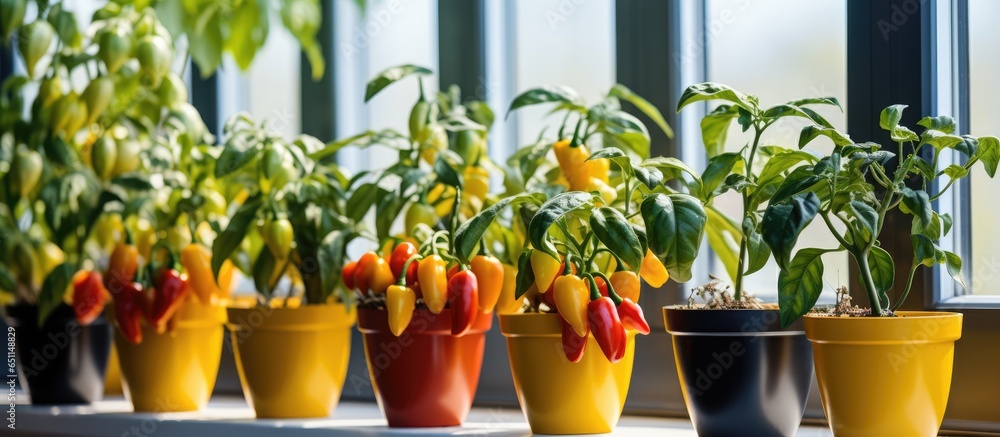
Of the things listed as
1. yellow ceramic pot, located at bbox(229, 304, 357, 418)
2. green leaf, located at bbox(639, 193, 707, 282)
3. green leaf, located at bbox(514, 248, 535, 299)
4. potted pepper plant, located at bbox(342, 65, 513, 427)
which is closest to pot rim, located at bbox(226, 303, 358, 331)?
yellow ceramic pot, located at bbox(229, 304, 357, 418)

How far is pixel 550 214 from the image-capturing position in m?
0.98

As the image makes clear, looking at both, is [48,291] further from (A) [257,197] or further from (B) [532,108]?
(B) [532,108]

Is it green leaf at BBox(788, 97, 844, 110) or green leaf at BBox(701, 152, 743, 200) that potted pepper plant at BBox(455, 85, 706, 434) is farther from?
green leaf at BBox(788, 97, 844, 110)

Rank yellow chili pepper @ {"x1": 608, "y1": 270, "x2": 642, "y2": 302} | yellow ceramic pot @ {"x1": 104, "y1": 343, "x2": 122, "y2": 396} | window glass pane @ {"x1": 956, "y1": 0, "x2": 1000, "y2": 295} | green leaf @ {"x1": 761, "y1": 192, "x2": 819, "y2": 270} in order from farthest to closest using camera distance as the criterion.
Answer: yellow ceramic pot @ {"x1": 104, "y1": 343, "x2": 122, "y2": 396}
window glass pane @ {"x1": 956, "y1": 0, "x2": 1000, "y2": 295}
yellow chili pepper @ {"x1": 608, "y1": 270, "x2": 642, "y2": 302}
green leaf @ {"x1": 761, "y1": 192, "x2": 819, "y2": 270}

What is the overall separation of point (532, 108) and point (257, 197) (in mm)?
490

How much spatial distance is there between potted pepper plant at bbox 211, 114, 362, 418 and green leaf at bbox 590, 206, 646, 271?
18.3 inches

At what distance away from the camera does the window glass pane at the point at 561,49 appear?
1.54 meters

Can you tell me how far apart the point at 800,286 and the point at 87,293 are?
109 centimetres

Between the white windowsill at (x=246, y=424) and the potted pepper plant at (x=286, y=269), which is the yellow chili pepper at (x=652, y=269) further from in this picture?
the potted pepper plant at (x=286, y=269)

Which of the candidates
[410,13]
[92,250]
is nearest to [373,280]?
[410,13]

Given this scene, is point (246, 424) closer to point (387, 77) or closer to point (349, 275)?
point (349, 275)

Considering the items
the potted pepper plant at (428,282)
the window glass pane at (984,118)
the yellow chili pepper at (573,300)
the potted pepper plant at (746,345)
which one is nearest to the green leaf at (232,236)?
the potted pepper plant at (428,282)

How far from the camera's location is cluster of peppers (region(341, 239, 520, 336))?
1.14m

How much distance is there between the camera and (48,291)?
150 cm
